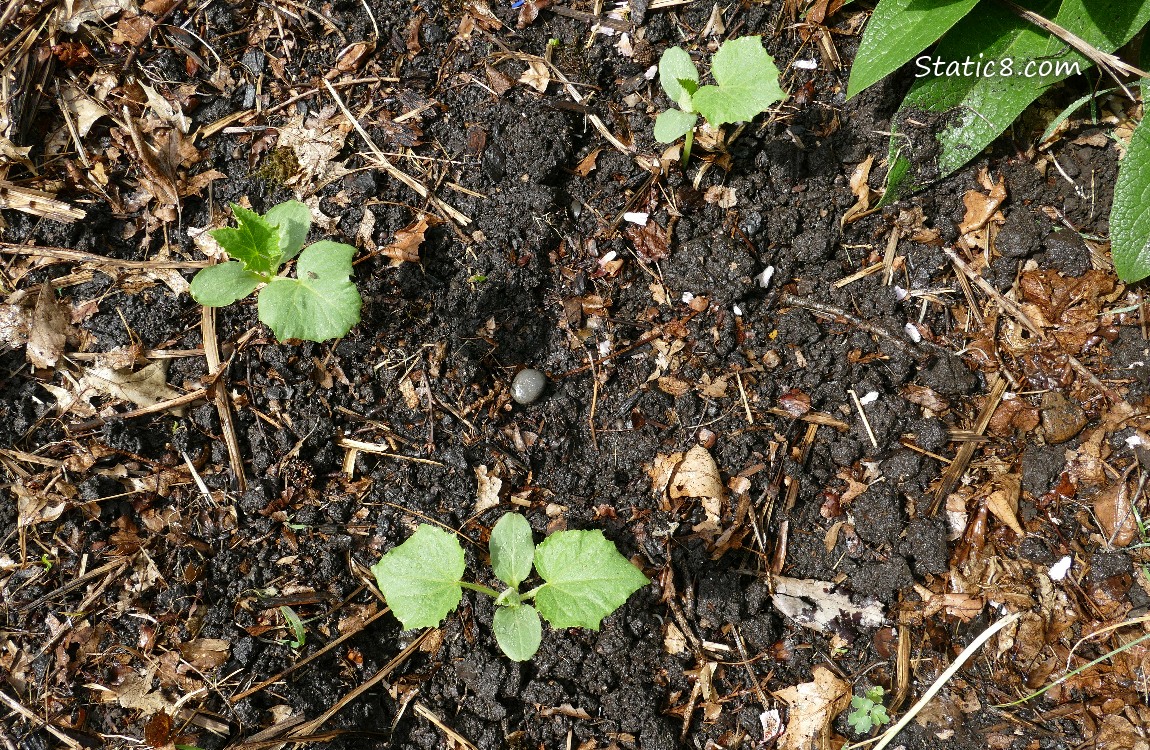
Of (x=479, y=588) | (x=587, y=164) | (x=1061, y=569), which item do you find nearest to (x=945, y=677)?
(x=1061, y=569)

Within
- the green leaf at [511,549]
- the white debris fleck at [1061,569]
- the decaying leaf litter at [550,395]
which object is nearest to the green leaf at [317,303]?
the decaying leaf litter at [550,395]

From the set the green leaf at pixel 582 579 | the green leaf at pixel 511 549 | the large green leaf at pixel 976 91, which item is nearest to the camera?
the green leaf at pixel 582 579

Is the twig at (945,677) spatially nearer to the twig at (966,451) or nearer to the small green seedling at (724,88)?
the twig at (966,451)

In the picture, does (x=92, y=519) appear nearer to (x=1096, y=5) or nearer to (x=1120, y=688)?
(x=1120, y=688)

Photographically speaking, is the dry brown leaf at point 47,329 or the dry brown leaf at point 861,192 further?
the dry brown leaf at point 861,192

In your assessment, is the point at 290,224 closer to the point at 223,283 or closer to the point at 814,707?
the point at 223,283

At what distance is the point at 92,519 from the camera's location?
2021 millimetres

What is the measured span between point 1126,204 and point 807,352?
962 millimetres

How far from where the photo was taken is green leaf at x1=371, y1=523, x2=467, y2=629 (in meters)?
1.71

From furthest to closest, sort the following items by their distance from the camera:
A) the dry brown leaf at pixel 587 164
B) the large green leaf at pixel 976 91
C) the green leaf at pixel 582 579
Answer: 1. the dry brown leaf at pixel 587 164
2. the large green leaf at pixel 976 91
3. the green leaf at pixel 582 579

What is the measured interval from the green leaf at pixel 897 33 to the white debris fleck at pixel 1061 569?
55.7 inches

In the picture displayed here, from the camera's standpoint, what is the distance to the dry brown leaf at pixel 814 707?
190 centimetres

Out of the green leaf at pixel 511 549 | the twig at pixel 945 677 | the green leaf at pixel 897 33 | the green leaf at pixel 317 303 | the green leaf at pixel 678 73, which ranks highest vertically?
the green leaf at pixel 897 33

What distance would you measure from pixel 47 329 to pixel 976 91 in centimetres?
280
